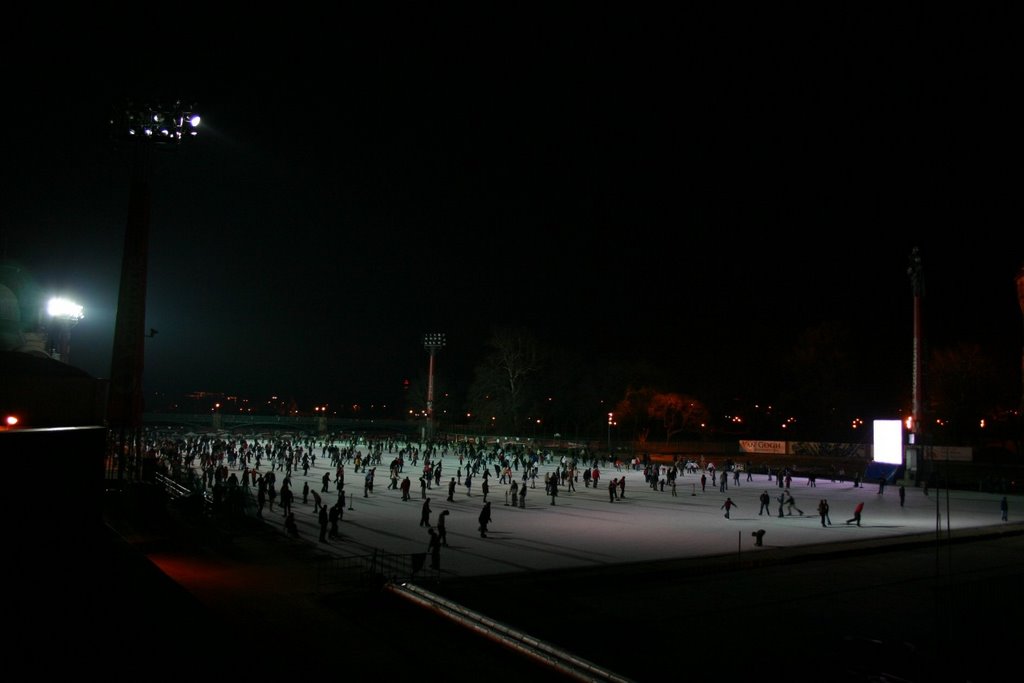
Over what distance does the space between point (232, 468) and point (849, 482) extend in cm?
3524

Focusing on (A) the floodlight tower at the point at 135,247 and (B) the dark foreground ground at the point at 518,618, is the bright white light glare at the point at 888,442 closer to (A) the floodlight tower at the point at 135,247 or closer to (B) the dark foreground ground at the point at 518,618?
(B) the dark foreground ground at the point at 518,618

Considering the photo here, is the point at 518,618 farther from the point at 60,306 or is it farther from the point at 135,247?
the point at 60,306

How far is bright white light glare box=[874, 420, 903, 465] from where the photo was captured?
42.2 metres

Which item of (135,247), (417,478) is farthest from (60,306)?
(417,478)

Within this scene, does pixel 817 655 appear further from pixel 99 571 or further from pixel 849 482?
pixel 849 482

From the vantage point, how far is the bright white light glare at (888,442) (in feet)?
138

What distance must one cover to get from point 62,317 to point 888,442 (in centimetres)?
4883

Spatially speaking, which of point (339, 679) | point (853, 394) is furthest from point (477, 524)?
point (853, 394)

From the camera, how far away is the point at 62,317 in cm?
4256

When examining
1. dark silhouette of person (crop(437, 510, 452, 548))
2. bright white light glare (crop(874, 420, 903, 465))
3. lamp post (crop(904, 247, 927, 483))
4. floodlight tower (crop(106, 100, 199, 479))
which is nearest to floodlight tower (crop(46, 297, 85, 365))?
floodlight tower (crop(106, 100, 199, 479))

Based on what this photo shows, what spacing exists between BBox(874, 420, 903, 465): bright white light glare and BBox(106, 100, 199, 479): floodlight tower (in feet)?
128

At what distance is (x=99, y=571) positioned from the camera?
3.59m

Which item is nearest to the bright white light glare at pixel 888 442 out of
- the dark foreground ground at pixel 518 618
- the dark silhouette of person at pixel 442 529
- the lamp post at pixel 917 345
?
the lamp post at pixel 917 345

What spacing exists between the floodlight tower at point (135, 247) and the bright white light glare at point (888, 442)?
3897 cm
